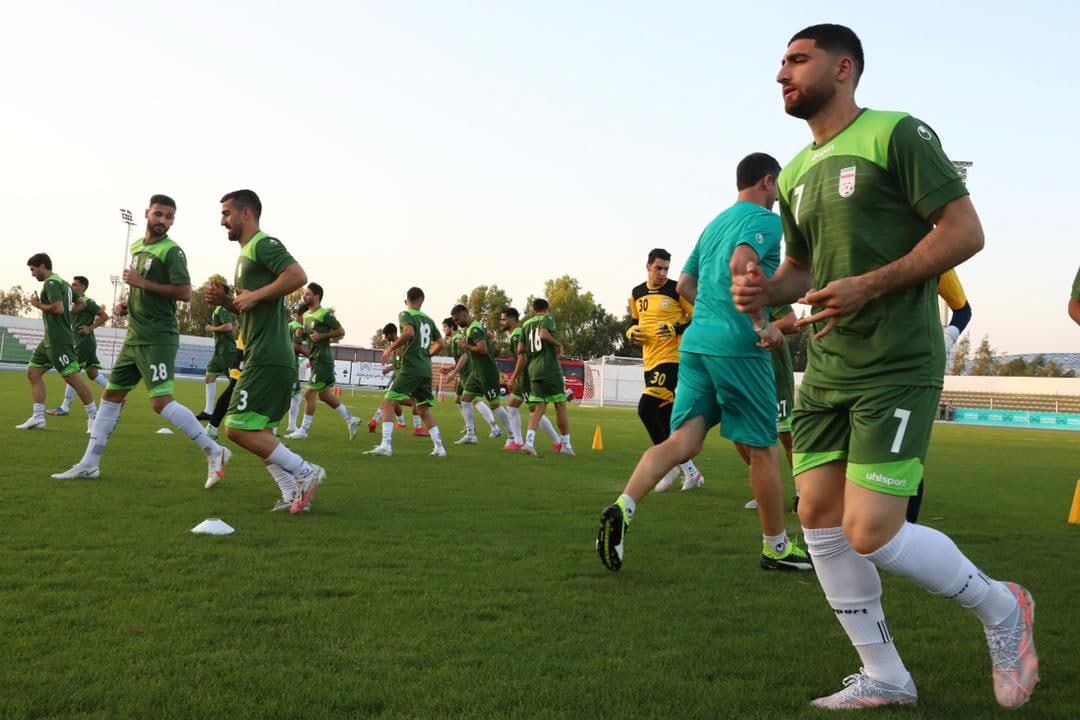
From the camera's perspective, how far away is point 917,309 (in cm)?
Result: 294

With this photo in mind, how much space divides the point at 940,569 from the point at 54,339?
43.2 feet

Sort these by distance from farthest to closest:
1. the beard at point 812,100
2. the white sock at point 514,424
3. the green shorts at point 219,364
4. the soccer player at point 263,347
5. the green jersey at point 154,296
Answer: the green shorts at point 219,364 → the white sock at point 514,424 → the green jersey at point 154,296 → the soccer player at point 263,347 → the beard at point 812,100

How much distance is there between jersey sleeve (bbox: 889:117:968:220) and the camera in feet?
9.09

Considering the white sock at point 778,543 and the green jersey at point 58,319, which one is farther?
the green jersey at point 58,319

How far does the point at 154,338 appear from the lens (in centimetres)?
801

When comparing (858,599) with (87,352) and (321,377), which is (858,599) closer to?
(321,377)

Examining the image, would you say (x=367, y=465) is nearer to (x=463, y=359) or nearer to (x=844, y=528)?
(x=463, y=359)

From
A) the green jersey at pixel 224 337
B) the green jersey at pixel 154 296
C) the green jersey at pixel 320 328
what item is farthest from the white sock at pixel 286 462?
the green jersey at pixel 224 337

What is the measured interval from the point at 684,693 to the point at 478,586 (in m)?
1.70

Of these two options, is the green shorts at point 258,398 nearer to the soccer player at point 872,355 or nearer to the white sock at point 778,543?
the white sock at point 778,543

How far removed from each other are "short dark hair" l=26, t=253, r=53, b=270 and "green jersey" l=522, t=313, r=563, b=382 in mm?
6995

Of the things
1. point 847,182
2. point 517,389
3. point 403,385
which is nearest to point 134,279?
point 403,385

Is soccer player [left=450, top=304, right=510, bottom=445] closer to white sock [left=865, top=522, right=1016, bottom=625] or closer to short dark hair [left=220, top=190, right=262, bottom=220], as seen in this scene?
short dark hair [left=220, top=190, right=262, bottom=220]

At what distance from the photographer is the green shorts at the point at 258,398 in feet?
21.7
